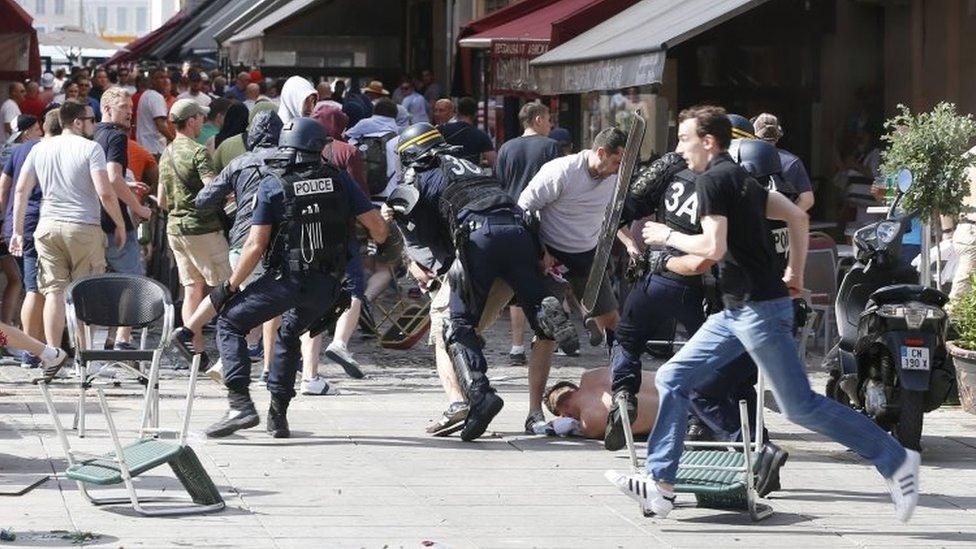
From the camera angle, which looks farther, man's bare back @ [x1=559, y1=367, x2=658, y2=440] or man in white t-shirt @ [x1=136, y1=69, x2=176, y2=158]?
man in white t-shirt @ [x1=136, y1=69, x2=176, y2=158]

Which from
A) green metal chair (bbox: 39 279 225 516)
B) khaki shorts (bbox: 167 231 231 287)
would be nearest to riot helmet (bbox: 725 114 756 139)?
green metal chair (bbox: 39 279 225 516)

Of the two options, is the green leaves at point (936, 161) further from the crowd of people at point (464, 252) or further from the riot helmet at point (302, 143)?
the riot helmet at point (302, 143)

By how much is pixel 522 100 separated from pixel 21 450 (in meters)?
12.1

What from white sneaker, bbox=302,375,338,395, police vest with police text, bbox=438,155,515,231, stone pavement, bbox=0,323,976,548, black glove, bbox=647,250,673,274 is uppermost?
police vest with police text, bbox=438,155,515,231

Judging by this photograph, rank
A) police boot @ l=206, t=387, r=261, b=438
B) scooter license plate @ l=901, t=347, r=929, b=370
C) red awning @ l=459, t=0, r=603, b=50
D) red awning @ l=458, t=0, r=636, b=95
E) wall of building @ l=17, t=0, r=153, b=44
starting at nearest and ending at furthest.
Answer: scooter license plate @ l=901, t=347, r=929, b=370 < police boot @ l=206, t=387, r=261, b=438 < red awning @ l=458, t=0, r=636, b=95 < red awning @ l=459, t=0, r=603, b=50 < wall of building @ l=17, t=0, r=153, b=44

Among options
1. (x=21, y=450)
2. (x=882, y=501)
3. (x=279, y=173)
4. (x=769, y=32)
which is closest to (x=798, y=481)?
(x=882, y=501)

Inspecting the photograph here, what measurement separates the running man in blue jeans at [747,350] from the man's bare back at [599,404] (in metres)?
2.03

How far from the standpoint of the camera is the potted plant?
34.1 ft

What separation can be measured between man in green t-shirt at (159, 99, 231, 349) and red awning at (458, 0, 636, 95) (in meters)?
4.62

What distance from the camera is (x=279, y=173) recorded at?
31.7 feet

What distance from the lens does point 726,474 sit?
7.87m

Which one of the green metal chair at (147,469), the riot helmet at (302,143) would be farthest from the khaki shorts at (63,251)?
the green metal chair at (147,469)

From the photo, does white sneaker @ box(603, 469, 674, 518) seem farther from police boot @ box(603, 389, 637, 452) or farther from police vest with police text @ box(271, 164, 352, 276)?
police vest with police text @ box(271, 164, 352, 276)

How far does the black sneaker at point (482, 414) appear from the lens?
970cm
